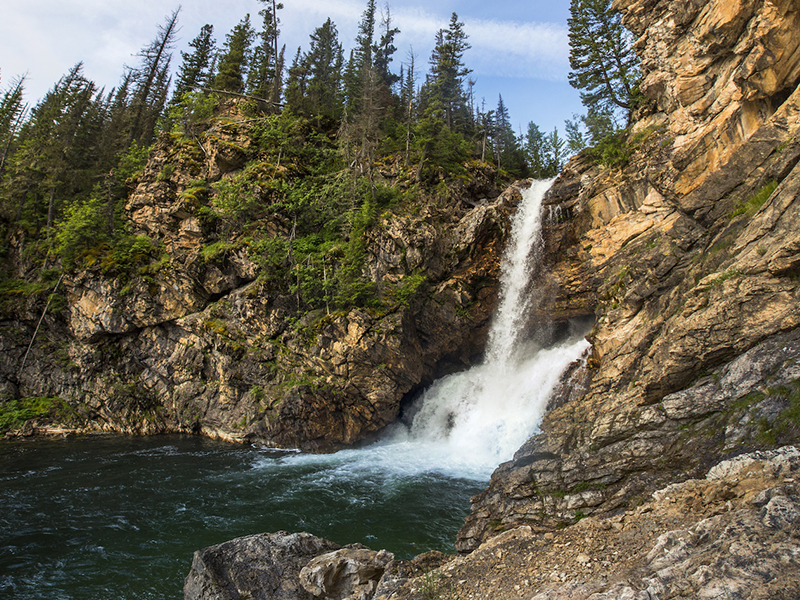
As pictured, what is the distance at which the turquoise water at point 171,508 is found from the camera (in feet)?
36.5

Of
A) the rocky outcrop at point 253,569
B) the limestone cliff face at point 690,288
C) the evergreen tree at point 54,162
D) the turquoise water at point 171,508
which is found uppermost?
the evergreen tree at point 54,162

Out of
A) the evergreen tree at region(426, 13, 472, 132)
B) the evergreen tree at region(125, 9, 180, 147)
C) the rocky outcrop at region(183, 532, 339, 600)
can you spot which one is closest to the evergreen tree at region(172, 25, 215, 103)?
the evergreen tree at region(125, 9, 180, 147)

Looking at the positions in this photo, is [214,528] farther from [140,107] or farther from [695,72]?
[140,107]

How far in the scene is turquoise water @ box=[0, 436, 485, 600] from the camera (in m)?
11.1

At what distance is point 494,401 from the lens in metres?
22.5

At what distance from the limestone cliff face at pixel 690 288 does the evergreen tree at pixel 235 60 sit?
34857mm

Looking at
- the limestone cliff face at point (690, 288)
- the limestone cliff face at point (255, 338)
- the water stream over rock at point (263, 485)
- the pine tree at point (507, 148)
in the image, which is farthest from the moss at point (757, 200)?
the pine tree at point (507, 148)

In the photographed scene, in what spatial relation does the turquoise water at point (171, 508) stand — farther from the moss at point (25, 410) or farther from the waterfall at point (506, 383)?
the waterfall at point (506, 383)

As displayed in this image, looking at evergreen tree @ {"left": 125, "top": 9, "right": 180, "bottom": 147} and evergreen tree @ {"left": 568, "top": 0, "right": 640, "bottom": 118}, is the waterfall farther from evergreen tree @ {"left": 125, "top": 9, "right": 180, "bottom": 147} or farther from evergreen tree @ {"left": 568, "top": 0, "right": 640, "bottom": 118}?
evergreen tree @ {"left": 125, "top": 9, "right": 180, "bottom": 147}

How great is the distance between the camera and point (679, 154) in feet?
50.0

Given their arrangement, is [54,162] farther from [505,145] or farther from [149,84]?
[505,145]

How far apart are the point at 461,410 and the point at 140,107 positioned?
41.8 meters

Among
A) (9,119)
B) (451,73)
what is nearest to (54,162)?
(9,119)

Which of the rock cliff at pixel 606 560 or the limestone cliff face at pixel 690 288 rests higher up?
the limestone cliff face at pixel 690 288
